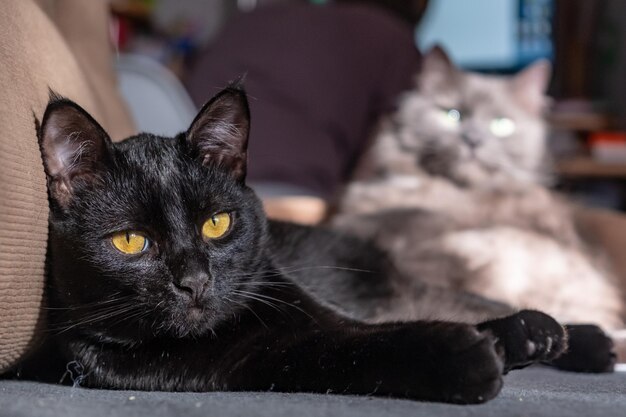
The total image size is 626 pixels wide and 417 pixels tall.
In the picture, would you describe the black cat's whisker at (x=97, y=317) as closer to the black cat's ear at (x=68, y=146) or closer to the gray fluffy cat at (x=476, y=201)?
the black cat's ear at (x=68, y=146)

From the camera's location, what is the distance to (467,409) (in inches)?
29.0

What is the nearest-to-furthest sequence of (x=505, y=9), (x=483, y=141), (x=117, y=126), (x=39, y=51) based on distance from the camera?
(x=39, y=51) < (x=117, y=126) < (x=483, y=141) < (x=505, y=9)

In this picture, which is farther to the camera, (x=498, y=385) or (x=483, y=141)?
(x=483, y=141)

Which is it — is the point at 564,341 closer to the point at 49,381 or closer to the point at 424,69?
the point at 49,381

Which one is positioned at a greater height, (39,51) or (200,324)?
→ (39,51)

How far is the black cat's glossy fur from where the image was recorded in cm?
82

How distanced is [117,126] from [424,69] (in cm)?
119

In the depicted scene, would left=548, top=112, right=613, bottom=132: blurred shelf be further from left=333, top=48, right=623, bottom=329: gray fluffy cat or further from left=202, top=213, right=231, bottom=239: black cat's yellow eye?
left=202, top=213, right=231, bottom=239: black cat's yellow eye

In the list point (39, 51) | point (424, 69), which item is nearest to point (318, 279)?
point (39, 51)

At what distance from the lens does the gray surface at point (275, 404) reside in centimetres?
72

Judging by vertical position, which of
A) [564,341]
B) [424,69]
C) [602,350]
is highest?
[424,69]

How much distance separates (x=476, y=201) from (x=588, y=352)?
946 mm

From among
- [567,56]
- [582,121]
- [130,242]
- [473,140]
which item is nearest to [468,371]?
[130,242]

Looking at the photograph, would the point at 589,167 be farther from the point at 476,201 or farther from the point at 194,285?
the point at 194,285
